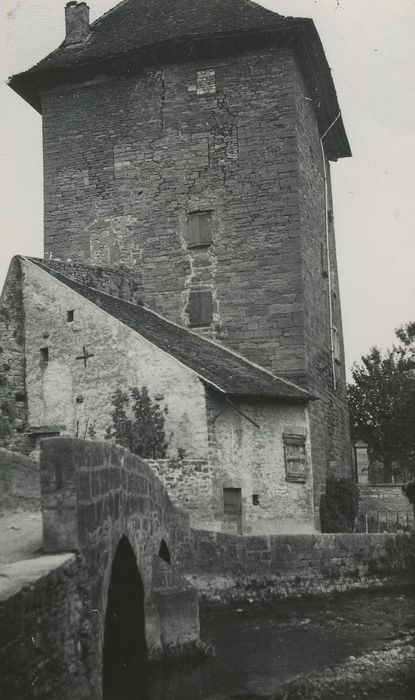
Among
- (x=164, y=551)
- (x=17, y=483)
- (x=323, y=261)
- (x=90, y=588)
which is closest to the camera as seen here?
(x=90, y=588)

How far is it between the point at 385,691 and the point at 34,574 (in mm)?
4700

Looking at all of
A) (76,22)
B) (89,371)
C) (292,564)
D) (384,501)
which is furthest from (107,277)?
(384,501)

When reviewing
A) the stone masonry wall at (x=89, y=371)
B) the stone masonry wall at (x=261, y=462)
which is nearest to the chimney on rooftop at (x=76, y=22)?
the stone masonry wall at (x=89, y=371)

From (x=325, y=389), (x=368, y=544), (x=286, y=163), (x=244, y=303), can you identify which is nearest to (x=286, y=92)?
(x=286, y=163)

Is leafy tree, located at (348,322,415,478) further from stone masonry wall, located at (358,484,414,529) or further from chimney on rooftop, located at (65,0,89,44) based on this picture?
chimney on rooftop, located at (65,0,89,44)

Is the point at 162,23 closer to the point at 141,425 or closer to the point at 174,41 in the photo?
the point at 174,41

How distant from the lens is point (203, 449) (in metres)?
17.8

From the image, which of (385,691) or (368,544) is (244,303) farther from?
(385,691)

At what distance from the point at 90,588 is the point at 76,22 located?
20881 millimetres

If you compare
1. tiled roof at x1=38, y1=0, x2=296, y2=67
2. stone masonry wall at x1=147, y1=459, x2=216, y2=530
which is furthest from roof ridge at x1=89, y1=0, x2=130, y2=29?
stone masonry wall at x1=147, y1=459, x2=216, y2=530

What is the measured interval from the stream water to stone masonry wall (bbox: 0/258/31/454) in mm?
Answer: 7599

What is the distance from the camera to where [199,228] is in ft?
73.3

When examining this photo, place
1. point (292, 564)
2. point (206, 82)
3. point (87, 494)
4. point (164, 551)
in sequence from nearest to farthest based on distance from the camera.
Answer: point (87, 494) < point (164, 551) < point (292, 564) < point (206, 82)

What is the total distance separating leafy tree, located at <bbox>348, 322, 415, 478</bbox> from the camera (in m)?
37.0
